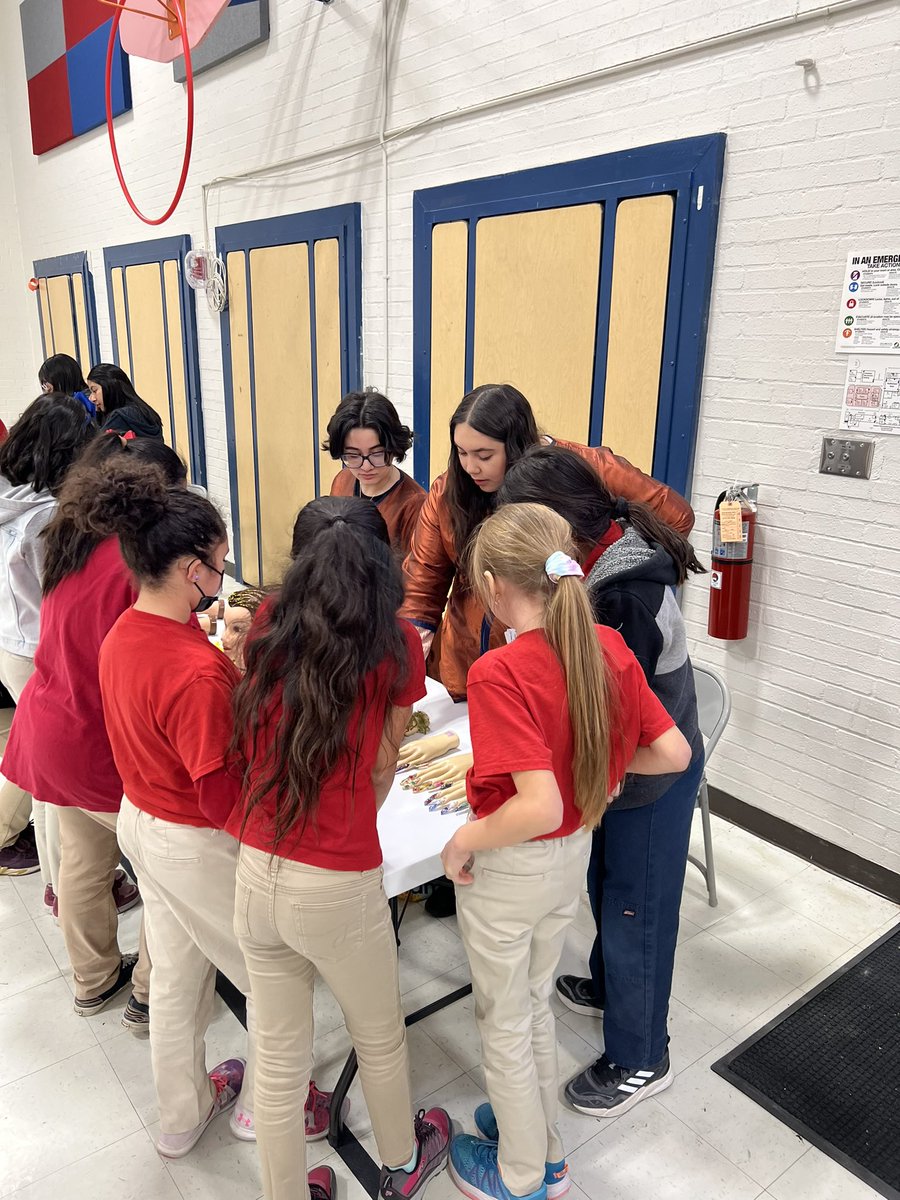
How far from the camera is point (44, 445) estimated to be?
223cm

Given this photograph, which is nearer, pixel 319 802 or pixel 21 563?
pixel 319 802

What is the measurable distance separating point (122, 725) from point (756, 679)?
215 cm

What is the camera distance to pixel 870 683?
8.23 feet

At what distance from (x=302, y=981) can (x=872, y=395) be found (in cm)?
A: 218

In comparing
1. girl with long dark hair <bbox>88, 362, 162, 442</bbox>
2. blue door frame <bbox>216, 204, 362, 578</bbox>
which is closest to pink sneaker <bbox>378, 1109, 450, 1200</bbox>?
girl with long dark hair <bbox>88, 362, 162, 442</bbox>

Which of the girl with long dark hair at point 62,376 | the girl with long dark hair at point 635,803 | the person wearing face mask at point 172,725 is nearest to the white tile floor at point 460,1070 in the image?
the girl with long dark hair at point 635,803

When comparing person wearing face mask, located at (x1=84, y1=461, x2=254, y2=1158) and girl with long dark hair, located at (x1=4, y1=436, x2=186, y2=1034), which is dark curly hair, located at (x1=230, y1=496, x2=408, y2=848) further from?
girl with long dark hair, located at (x1=4, y1=436, x2=186, y2=1034)

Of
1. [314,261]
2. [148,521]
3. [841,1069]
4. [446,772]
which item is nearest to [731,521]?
[446,772]

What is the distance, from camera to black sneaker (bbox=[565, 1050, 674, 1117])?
179cm

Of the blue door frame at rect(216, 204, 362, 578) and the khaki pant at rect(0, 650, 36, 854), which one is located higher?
the blue door frame at rect(216, 204, 362, 578)

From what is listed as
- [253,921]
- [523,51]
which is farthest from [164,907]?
[523,51]

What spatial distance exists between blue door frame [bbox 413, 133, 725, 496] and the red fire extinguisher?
0.24 metres

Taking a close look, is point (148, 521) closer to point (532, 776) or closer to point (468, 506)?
point (532, 776)

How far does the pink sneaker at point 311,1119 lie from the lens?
1715 mm
